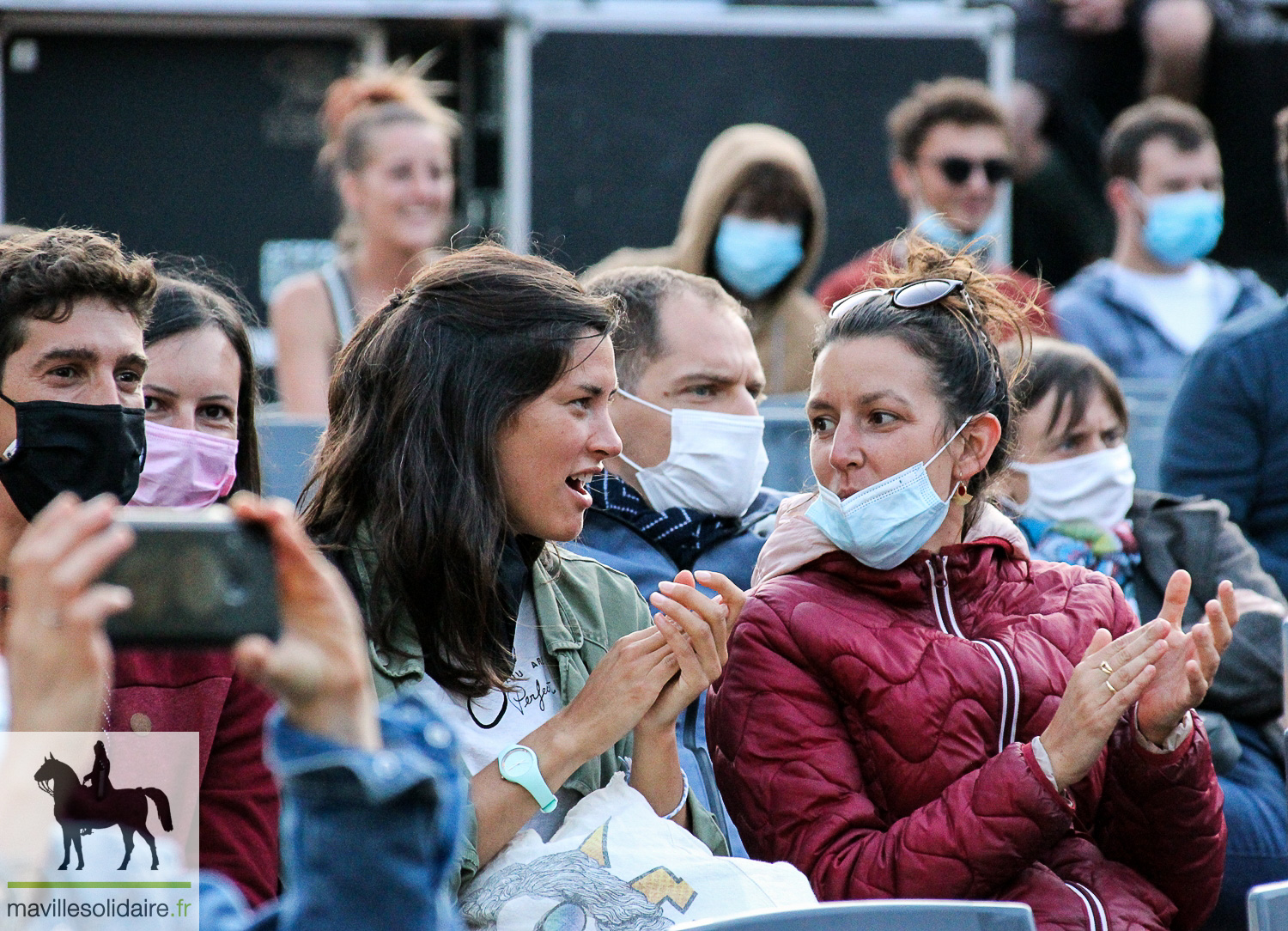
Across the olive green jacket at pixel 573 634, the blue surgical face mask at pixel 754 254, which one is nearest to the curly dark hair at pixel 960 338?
the olive green jacket at pixel 573 634

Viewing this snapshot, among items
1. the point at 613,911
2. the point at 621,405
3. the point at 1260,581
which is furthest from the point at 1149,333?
the point at 613,911

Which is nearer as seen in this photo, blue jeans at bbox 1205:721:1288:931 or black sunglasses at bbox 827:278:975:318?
black sunglasses at bbox 827:278:975:318

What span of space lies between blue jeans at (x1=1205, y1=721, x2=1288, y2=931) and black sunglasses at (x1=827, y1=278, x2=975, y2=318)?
1.23m

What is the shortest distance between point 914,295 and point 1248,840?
4.56 ft

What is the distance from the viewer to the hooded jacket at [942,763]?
2590mm

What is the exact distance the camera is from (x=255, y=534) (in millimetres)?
1415

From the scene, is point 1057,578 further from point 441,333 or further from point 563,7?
point 563,7

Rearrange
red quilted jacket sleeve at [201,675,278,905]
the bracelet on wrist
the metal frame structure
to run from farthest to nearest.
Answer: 1. the metal frame structure
2. the bracelet on wrist
3. red quilted jacket sleeve at [201,675,278,905]

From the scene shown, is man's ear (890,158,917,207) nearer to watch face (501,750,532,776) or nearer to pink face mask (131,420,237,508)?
pink face mask (131,420,237,508)

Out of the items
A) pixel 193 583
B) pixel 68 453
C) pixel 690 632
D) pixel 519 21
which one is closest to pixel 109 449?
pixel 68 453

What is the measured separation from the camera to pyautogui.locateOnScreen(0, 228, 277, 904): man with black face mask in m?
2.40

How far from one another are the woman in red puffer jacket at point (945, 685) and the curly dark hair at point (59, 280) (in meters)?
1.22

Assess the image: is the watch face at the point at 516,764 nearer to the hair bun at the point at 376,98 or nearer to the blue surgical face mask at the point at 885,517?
the blue surgical face mask at the point at 885,517

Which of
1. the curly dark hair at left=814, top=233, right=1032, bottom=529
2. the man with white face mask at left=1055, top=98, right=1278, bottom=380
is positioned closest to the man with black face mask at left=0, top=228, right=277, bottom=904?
the curly dark hair at left=814, top=233, right=1032, bottom=529
